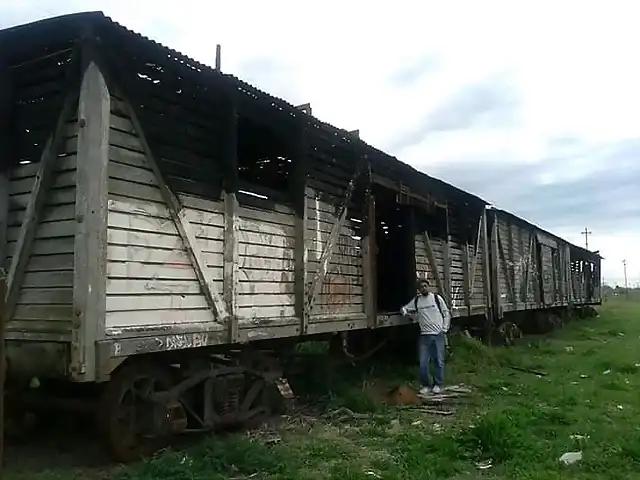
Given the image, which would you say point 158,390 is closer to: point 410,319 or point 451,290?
point 410,319

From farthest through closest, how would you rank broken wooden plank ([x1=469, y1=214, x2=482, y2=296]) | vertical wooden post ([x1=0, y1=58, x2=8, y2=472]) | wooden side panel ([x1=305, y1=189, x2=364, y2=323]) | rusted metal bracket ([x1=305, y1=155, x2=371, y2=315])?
broken wooden plank ([x1=469, y1=214, x2=482, y2=296])
wooden side panel ([x1=305, y1=189, x2=364, y2=323])
rusted metal bracket ([x1=305, y1=155, x2=371, y2=315])
vertical wooden post ([x1=0, y1=58, x2=8, y2=472])

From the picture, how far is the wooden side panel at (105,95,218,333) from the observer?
5.09 metres

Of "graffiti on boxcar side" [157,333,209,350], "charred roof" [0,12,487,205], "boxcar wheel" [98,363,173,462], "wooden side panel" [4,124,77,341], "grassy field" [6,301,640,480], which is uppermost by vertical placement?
"charred roof" [0,12,487,205]

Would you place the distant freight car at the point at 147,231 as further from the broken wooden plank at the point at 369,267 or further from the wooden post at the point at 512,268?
the wooden post at the point at 512,268

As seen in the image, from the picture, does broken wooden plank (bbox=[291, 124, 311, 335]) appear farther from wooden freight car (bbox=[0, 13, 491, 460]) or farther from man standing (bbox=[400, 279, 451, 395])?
man standing (bbox=[400, 279, 451, 395])

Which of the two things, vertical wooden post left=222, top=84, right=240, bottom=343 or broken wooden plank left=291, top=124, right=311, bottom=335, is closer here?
vertical wooden post left=222, top=84, right=240, bottom=343

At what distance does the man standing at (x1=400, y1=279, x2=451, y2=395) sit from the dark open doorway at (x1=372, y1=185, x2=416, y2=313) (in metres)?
0.95

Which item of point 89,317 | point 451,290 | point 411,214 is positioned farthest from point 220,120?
point 451,290

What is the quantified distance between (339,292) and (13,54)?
15.4 ft

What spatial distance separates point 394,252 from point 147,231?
275 inches

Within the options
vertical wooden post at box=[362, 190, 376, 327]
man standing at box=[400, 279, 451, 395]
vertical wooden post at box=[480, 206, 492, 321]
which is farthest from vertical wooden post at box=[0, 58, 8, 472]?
vertical wooden post at box=[480, 206, 492, 321]

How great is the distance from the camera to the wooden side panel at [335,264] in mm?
7957

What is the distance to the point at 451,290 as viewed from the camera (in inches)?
511

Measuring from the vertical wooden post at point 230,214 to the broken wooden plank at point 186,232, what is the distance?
0.37 ft
